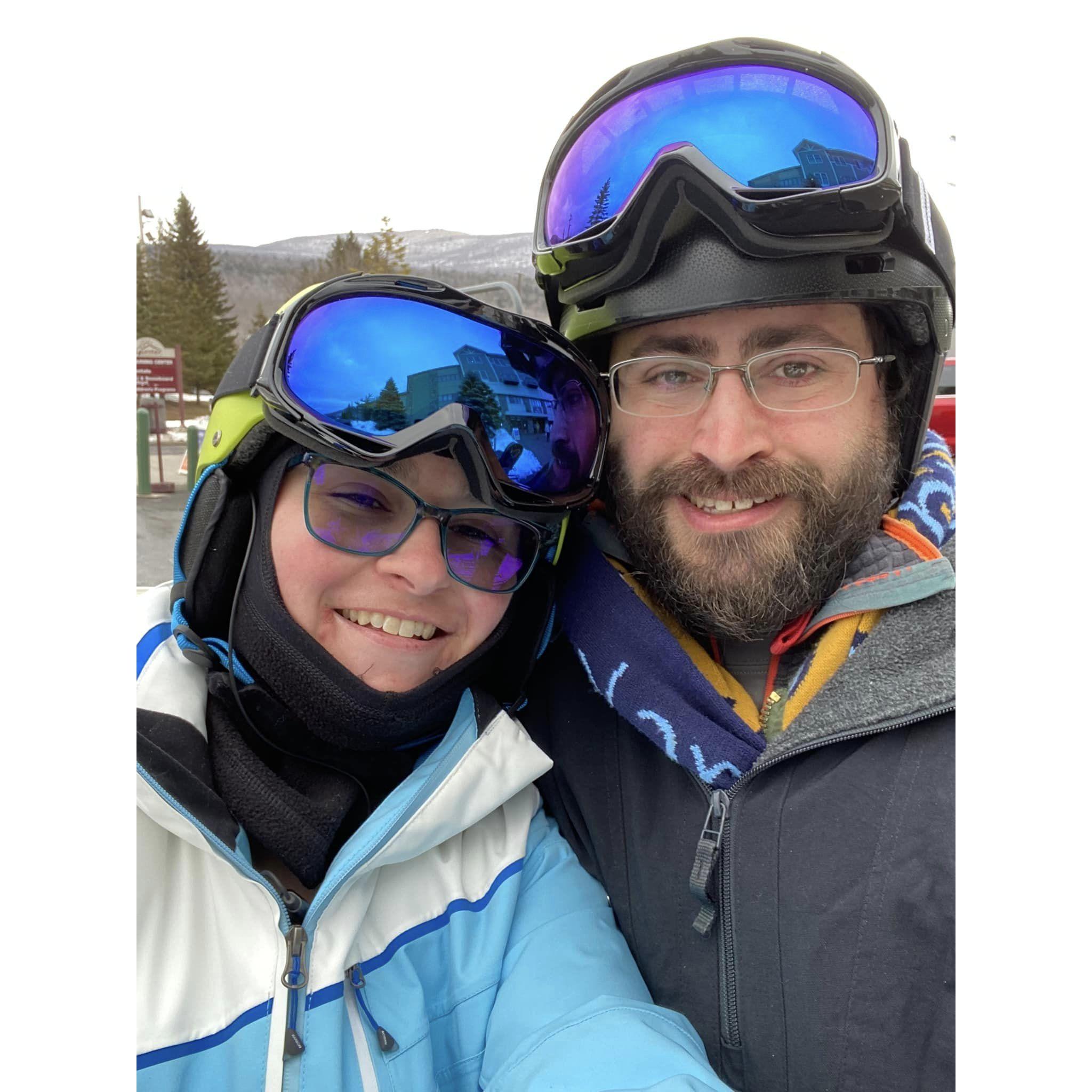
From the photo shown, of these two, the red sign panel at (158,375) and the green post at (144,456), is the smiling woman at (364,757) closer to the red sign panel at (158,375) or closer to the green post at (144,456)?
the green post at (144,456)

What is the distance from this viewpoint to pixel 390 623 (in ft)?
4.84

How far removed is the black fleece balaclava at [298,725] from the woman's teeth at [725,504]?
0.54 meters

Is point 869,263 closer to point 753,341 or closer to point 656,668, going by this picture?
point 753,341

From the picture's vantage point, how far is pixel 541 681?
1816 mm

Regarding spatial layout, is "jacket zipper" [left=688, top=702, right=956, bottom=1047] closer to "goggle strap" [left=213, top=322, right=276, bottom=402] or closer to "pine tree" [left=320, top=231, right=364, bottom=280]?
"goggle strap" [left=213, top=322, right=276, bottom=402]

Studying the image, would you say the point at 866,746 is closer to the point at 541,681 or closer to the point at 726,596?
the point at 726,596

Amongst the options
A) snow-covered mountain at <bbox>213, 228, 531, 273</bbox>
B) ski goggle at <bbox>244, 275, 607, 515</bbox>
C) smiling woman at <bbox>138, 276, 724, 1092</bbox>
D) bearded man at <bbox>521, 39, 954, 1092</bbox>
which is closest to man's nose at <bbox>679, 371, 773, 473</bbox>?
bearded man at <bbox>521, 39, 954, 1092</bbox>

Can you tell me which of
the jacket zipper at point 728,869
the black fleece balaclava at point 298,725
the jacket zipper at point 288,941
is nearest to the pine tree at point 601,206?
the black fleece balaclava at point 298,725

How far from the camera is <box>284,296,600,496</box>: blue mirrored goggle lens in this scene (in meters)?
1.44

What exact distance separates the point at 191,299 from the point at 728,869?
99.9ft

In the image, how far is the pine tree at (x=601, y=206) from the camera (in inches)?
70.5

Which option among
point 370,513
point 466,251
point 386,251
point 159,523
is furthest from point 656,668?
point 386,251
